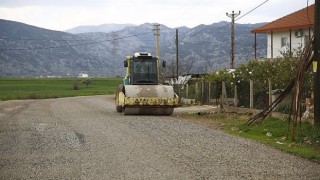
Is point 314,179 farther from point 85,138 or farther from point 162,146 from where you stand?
point 85,138

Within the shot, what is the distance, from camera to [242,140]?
15250 mm

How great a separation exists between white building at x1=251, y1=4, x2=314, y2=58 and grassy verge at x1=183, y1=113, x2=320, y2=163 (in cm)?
2479

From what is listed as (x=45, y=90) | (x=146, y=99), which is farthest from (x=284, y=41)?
(x=45, y=90)

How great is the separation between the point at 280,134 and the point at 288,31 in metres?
32.4

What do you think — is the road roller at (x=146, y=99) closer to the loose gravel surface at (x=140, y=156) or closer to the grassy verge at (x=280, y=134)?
the grassy verge at (x=280, y=134)

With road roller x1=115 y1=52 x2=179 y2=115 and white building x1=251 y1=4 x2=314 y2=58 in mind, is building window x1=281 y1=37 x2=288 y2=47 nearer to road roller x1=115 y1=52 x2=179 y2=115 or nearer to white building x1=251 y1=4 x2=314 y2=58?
white building x1=251 y1=4 x2=314 y2=58

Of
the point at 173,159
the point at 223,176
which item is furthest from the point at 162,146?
the point at 223,176

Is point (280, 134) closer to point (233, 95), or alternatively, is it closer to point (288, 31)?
point (233, 95)

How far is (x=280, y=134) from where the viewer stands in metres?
16.3

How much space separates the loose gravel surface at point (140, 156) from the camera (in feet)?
32.9

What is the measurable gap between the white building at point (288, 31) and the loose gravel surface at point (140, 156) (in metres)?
28.4

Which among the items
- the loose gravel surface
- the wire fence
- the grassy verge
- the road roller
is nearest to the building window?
the wire fence

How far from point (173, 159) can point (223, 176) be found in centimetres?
213

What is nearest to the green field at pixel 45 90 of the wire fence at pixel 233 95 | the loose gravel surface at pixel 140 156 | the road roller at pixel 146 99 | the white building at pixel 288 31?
the wire fence at pixel 233 95
